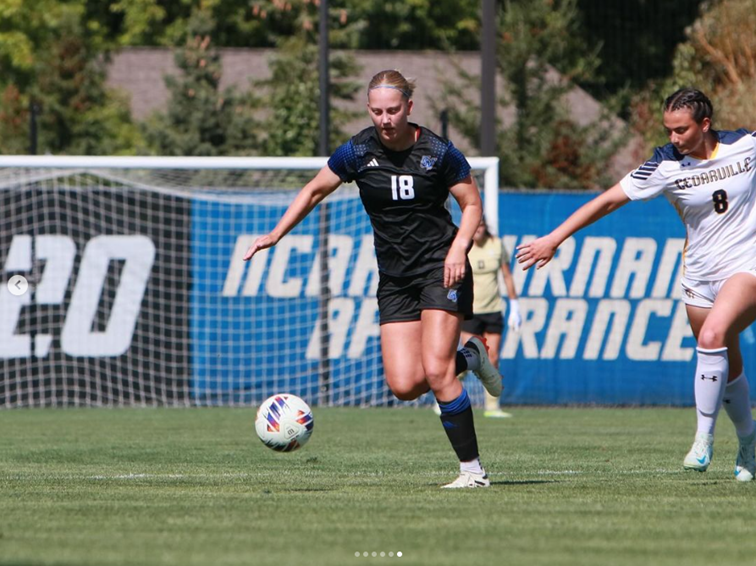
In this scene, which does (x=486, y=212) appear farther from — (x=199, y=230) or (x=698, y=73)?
(x=698, y=73)

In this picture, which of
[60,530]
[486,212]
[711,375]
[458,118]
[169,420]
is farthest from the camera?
[458,118]

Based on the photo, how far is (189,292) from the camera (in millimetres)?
17578

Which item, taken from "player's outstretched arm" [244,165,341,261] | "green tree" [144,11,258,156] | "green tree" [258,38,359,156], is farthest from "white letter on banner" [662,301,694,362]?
"green tree" [144,11,258,156]

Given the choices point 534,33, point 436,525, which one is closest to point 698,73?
point 534,33

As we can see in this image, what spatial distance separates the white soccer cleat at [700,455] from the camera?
25.6 feet

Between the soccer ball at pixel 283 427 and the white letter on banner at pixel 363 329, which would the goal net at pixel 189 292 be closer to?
the white letter on banner at pixel 363 329

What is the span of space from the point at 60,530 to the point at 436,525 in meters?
1.62

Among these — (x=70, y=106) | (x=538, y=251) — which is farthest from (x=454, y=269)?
(x=70, y=106)

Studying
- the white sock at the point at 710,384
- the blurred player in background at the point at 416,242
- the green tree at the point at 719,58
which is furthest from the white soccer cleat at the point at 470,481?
the green tree at the point at 719,58

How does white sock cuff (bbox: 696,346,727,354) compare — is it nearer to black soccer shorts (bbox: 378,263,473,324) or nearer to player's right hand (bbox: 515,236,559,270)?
player's right hand (bbox: 515,236,559,270)

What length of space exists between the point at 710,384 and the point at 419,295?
1.75 meters

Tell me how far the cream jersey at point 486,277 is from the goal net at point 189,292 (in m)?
2.29

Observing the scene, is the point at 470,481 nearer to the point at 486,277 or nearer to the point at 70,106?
the point at 486,277

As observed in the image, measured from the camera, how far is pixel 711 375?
8.02 meters
